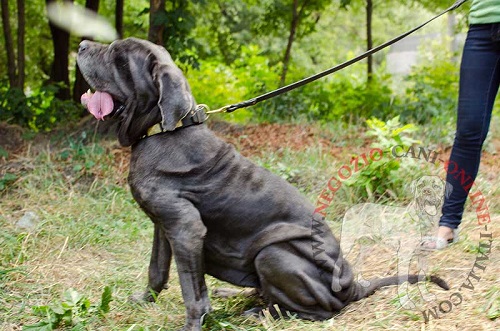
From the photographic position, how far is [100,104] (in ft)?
10.5

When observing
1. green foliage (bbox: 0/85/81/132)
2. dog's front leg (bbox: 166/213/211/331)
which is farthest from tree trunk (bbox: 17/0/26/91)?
dog's front leg (bbox: 166/213/211/331)

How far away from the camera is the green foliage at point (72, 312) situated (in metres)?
3.27

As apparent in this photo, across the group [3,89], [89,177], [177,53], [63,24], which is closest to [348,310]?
[89,177]

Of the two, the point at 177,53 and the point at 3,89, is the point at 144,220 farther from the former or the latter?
the point at 3,89

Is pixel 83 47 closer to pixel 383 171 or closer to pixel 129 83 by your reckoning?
pixel 129 83

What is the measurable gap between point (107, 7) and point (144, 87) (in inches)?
450

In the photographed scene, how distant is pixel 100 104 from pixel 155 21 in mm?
4802

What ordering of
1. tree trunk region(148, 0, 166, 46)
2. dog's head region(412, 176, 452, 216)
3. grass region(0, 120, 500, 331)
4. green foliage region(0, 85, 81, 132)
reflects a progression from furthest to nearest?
green foliage region(0, 85, 81, 132)
tree trunk region(148, 0, 166, 46)
dog's head region(412, 176, 452, 216)
grass region(0, 120, 500, 331)

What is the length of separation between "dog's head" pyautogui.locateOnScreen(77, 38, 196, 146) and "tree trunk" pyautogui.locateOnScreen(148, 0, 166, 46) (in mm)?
4714

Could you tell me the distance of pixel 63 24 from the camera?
38.2 ft

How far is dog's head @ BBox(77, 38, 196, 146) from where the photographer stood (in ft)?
10.2

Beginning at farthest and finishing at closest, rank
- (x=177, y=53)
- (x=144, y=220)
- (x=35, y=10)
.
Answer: (x=35, y=10), (x=177, y=53), (x=144, y=220)

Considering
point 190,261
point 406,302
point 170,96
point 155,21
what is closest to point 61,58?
point 155,21

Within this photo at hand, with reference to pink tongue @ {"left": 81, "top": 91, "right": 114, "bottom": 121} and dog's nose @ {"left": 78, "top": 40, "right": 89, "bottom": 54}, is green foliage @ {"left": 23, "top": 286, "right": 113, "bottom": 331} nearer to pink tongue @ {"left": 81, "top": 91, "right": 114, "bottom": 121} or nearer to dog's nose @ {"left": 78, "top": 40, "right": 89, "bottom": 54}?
pink tongue @ {"left": 81, "top": 91, "right": 114, "bottom": 121}
